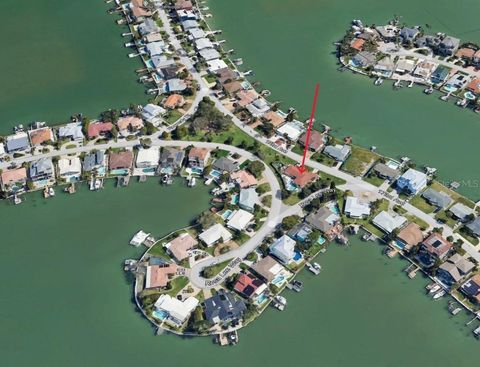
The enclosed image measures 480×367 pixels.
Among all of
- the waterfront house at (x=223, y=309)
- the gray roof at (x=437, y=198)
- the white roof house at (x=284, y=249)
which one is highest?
the gray roof at (x=437, y=198)

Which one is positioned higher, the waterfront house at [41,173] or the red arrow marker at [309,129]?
the red arrow marker at [309,129]

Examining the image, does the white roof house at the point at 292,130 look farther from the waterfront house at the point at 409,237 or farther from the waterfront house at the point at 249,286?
the waterfront house at the point at 249,286

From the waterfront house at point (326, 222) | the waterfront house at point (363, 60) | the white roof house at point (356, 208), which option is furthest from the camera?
the waterfront house at point (363, 60)

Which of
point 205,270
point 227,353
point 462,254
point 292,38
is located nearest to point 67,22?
point 292,38

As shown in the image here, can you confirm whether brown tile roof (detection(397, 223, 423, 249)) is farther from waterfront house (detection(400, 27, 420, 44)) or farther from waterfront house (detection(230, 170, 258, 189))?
waterfront house (detection(400, 27, 420, 44))

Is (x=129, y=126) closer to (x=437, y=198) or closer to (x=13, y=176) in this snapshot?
(x=13, y=176)

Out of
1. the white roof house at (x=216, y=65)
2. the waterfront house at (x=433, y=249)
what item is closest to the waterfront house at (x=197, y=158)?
the white roof house at (x=216, y=65)

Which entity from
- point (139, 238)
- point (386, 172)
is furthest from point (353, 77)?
point (139, 238)

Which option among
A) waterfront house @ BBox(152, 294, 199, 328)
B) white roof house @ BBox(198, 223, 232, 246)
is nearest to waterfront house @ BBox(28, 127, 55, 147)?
white roof house @ BBox(198, 223, 232, 246)

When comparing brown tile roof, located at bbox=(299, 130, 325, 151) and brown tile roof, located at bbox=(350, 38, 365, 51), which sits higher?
brown tile roof, located at bbox=(350, 38, 365, 51)
